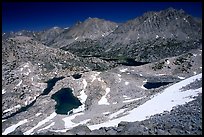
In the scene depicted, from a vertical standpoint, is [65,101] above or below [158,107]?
below

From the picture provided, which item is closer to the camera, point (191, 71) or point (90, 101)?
point (90, 101)

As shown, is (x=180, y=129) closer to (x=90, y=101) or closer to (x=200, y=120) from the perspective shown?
(x=200, y=120)

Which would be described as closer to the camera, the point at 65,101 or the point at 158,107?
the point at 158,107

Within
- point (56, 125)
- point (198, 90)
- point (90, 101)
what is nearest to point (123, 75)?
point (90, 101)

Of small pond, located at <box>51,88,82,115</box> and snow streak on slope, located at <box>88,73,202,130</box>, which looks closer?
snow streak on slope, located at <box>88,73,202,130</box>

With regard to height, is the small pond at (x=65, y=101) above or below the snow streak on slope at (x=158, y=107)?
below

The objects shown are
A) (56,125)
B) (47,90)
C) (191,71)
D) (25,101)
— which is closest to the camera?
(56,125)

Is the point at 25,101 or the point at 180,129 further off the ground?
the point at 180,129

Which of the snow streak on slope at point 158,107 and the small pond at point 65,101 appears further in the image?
the small pond at point 65,101

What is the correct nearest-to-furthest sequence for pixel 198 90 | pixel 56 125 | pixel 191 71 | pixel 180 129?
pixel 180 129, pixel 198 90, pixel 56 125, pixel 191 71

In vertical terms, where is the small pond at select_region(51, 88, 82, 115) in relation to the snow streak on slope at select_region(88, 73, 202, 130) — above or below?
below

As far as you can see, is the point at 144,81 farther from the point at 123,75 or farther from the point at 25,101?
the point at 25,101
